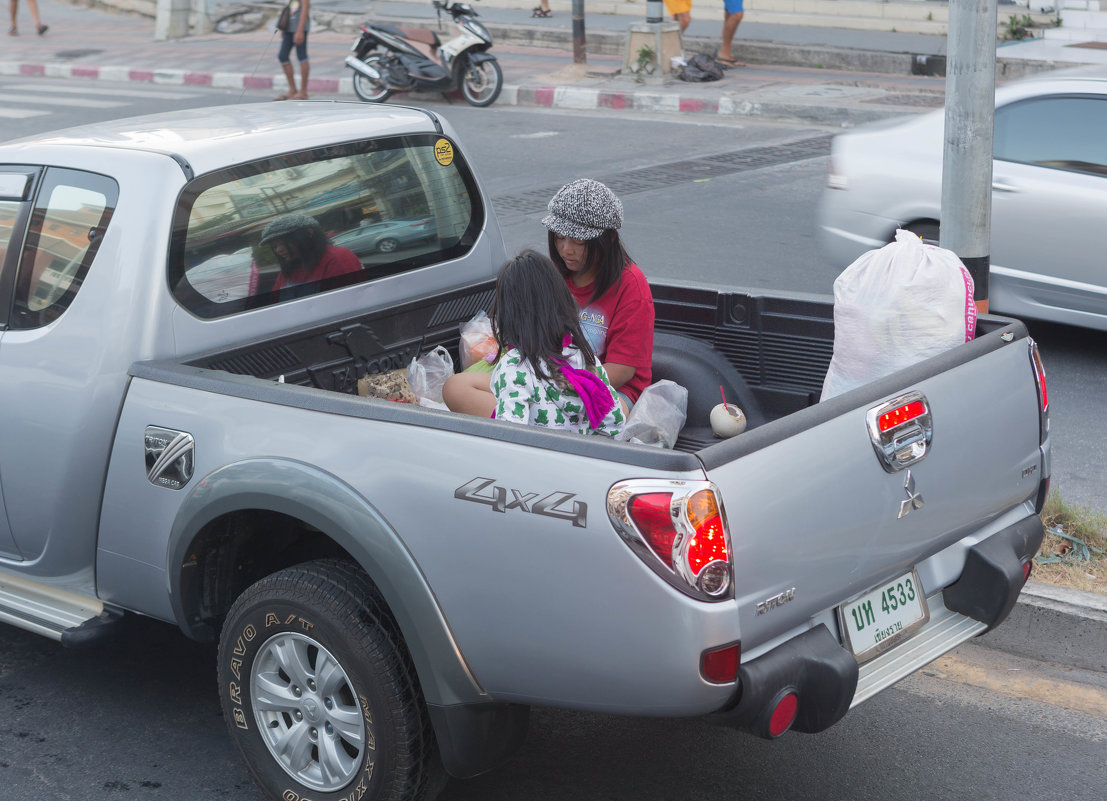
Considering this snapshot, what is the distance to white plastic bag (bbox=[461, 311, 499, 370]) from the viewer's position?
13.9ft

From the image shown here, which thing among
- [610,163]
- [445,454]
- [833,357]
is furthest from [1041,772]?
[610,163]

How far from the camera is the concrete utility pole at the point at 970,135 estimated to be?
456cm

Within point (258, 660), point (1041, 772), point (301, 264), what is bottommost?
point (1041, 772)

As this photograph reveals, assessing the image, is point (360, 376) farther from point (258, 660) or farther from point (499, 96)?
point (499, 96)

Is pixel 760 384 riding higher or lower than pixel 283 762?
higher

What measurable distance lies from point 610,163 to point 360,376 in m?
8.10

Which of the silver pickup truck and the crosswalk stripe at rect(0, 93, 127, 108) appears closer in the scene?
the silver pickup truck

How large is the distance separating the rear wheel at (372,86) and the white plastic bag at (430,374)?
39.9 feet

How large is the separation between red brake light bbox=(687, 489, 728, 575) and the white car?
468cm

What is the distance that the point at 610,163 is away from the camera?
11.9m

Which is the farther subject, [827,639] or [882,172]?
[882,172]

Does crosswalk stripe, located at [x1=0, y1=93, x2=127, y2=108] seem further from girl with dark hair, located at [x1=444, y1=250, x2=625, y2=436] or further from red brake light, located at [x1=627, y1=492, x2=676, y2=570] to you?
red brake light, located at [x1=627, y1=492, x2=676, y2=570]

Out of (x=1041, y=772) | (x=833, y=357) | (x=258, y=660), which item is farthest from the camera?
(x=833, y=357)

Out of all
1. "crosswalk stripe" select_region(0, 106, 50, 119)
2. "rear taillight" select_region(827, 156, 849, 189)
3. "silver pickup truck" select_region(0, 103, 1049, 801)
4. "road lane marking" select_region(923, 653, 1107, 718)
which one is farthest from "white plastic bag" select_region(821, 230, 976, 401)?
"crosswalk stripe" select_region(0, 106, 50, 119)
